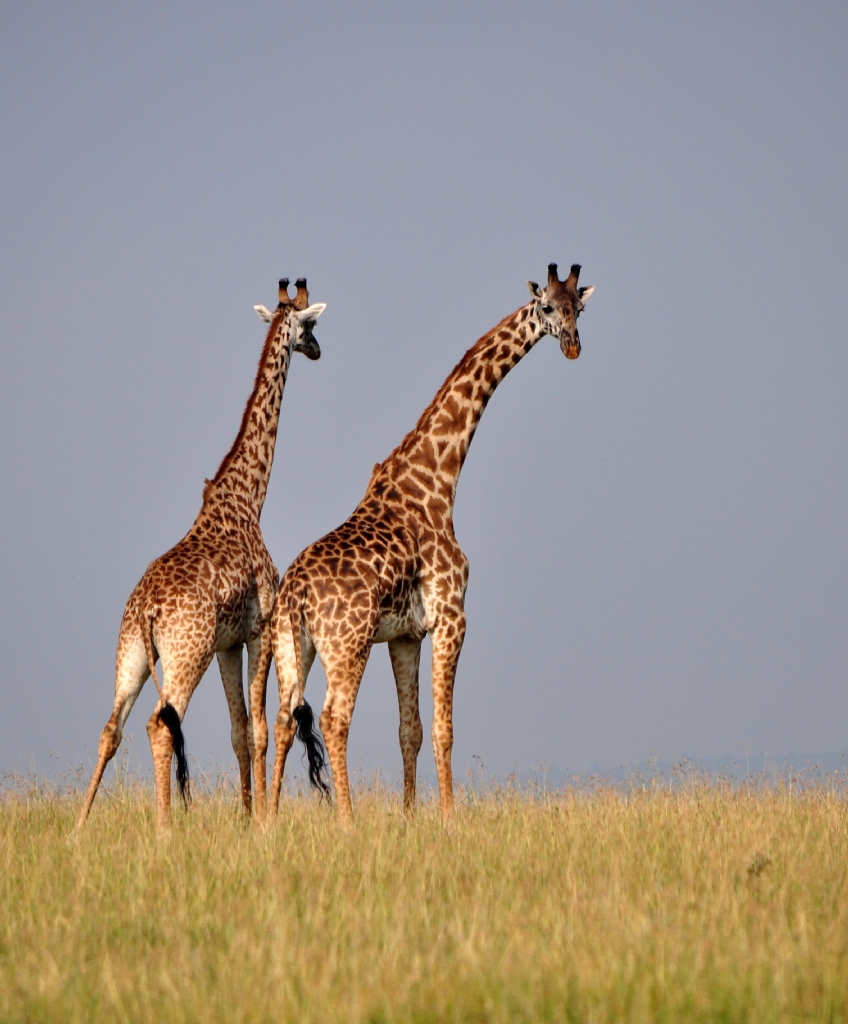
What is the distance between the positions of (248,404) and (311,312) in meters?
1.30

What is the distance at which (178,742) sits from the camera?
33.2 ft

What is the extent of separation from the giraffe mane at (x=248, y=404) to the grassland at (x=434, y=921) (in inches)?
125

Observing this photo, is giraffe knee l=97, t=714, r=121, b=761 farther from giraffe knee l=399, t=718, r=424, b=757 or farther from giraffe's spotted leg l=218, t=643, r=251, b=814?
giraffe knee l=399, t=718, r=424, b=757

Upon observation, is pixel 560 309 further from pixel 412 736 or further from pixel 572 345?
pixel 412 736

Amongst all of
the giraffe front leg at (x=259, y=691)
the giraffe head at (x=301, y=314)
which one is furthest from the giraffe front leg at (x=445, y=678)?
the giraffe head at (x=301, y=314)

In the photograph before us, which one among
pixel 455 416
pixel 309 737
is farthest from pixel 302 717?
pixel 455 416

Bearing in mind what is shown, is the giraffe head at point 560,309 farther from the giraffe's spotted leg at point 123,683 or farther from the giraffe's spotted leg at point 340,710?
the giraffe's spotted leg at point 123,683

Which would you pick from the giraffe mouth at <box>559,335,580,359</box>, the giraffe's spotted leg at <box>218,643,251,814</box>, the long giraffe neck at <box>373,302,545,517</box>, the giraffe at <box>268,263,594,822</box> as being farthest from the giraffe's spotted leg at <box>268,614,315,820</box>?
the giraffe mouth at <box>559,335,580,359</box>

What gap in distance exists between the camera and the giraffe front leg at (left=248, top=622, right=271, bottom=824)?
35.7ft

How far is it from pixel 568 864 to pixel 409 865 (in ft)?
3.11

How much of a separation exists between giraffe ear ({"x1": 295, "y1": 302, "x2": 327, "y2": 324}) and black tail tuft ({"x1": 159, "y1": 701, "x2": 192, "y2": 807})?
15.2ft

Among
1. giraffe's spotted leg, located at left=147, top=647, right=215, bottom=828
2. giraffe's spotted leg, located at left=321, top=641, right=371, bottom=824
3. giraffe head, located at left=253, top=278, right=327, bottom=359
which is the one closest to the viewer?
giraffe's spotted leg, located at left=321, top=641, right=371, bottom=824

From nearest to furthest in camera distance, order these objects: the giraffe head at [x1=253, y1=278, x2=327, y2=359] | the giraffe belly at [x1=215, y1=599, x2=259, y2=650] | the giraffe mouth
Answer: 1. the giraffe belly at [x1=215, y1=599, x2=259, y2=650]
2. the giraffe mouth
3. the giraffe head at [x1=253, y1=278, x2=327, y2=359]

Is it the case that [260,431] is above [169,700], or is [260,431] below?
above
